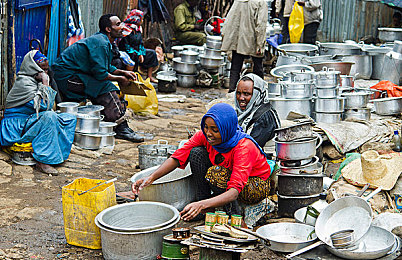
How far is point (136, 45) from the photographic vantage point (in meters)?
9.29

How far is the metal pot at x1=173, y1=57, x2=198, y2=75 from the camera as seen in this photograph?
10.7 metres

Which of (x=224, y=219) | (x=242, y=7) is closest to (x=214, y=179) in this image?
(x=224, y=219)

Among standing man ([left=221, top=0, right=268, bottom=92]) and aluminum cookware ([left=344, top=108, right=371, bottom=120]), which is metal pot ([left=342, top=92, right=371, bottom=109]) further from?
standing man ([left=221, top=0, right=268, bottom=92])

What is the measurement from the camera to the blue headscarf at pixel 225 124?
3.73 metres

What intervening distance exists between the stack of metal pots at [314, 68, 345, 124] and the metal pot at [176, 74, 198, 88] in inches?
178

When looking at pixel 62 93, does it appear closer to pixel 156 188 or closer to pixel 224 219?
pixel 156 188

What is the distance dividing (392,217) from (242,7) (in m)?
5.89

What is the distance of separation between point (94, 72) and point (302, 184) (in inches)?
134

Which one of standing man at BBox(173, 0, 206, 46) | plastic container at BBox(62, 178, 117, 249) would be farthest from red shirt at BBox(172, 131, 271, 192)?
standing man at BBox(173, 0, 206, 46)

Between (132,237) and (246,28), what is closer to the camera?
(132,237)

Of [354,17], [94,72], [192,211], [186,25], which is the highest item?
[354,17]

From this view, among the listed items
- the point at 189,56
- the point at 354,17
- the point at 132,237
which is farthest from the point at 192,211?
the point at 354,17

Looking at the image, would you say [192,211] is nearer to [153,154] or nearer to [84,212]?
[84,212]

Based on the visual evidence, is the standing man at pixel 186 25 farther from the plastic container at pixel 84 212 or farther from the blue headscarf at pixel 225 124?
the plastic container at pixel 84 212
